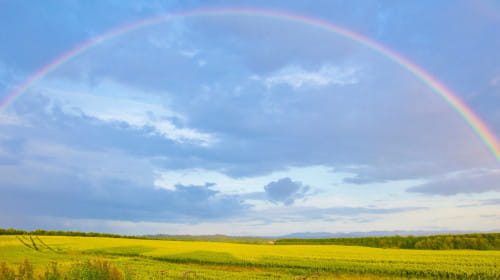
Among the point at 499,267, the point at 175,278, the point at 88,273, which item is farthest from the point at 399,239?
the point at 88,273

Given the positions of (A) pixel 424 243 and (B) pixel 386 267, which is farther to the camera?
(A) pixel 424 243

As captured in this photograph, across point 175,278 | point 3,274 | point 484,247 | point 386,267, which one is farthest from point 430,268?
point 484,247

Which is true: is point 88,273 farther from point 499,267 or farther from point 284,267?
point 499,267

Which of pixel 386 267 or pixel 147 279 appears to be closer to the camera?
pixel 147 279

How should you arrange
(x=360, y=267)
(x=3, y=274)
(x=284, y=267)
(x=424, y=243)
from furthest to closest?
(x=424, y=243) < (x=284, y=267) < (x=360, y=267) < (x=3, y=274)

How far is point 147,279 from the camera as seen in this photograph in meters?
20.9

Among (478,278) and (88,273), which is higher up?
(88,273)

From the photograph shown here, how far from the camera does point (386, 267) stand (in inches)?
1051

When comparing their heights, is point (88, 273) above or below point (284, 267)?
above

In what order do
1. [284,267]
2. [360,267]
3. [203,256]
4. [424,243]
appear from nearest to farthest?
[360,267] < [284,267] < [203,256] < [424,243]

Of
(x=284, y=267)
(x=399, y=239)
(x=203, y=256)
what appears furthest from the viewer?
(x=399, y=239)

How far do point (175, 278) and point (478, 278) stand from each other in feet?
63.1

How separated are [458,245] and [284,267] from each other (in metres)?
41.9

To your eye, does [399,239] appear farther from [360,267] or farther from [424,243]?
[360,267]
